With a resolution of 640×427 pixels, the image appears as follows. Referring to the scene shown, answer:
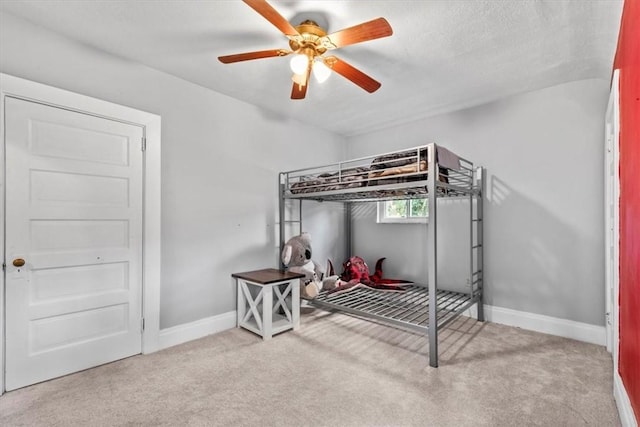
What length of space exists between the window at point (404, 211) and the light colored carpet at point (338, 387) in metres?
1.52

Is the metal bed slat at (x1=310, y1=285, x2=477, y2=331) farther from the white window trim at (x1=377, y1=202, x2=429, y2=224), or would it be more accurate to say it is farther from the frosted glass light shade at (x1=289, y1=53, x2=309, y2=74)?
the frosted glass light shade at (x1=289, y1=53, x2=309, y2=74)

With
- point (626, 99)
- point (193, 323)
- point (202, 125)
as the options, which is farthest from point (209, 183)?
point (626, 99)

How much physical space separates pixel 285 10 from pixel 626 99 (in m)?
1.89

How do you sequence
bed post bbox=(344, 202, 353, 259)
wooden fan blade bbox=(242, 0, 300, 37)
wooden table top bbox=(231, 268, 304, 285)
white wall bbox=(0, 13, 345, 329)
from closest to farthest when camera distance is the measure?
1. wooden fan blade bbox=(242, 0, 300, 37)
2. white wall bbox=(0, 13, 345, 329)
3. wooden table top bbox=(231, 268, 304, 285)
4. bed post bbox=(344, 202, 353, 259)

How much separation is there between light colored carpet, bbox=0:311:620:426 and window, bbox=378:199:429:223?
1.52 m

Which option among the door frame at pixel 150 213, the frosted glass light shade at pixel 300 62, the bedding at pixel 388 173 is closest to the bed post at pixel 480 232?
the bedding at pixel 388 173

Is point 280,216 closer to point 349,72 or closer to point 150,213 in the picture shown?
point 150,213

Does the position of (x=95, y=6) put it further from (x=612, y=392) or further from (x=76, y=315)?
(x=612, y=392)

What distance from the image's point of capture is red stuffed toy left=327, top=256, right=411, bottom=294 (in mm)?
3500

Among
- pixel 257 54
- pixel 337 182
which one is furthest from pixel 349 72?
pixel 337 182

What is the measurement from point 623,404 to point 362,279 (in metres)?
2.41

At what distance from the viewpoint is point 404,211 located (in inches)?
152

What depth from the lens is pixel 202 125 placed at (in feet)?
9.17

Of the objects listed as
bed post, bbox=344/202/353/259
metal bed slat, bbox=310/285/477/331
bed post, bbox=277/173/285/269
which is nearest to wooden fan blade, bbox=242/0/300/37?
bed post, bbox=277/173/285/269
